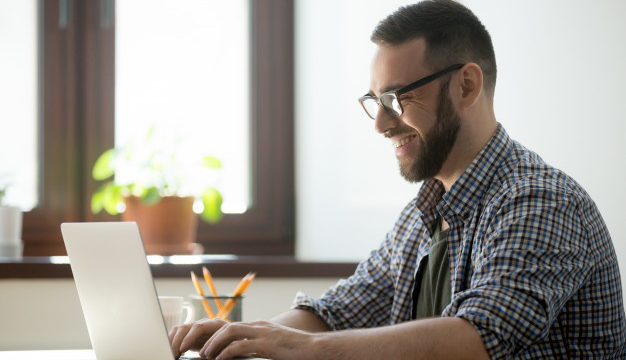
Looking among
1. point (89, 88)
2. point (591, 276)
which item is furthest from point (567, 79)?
point (89, 88)

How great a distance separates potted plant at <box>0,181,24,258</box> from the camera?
2.51 metres

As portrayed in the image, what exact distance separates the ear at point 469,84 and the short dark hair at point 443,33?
0.11 feet

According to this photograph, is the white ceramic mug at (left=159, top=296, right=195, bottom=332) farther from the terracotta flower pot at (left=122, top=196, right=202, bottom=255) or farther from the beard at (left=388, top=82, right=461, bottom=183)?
the terracotta flower pot at (left=122, top=196, right=202, bottom=255)

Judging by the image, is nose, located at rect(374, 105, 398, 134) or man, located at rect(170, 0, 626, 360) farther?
nose, located at rect(374, 105, 398, 134)

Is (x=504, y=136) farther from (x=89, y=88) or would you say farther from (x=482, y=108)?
(x=89, y=88)

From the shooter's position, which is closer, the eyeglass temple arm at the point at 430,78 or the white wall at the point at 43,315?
the eyeglass temple arm at the point at 430,78

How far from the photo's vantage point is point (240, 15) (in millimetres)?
2766

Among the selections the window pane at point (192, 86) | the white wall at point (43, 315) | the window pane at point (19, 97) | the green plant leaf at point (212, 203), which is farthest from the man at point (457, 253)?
the window pane at point (19, 97)

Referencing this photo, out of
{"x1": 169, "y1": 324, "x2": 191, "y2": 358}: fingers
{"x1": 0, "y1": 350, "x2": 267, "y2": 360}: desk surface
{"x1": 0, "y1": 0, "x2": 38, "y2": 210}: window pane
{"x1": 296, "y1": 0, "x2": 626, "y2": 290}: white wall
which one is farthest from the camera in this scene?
{"x1": 0, "y1": 0, "x2": 38, "y2": 210}: window pane

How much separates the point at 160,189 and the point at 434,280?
1238 mm

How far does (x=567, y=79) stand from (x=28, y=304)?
5.03ft

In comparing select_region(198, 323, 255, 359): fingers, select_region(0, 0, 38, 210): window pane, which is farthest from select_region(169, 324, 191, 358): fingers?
select_region(0, 0, 38, 210): window pane

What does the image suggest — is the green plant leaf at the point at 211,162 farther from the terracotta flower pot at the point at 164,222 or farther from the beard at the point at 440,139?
the beard at the point at 440,139

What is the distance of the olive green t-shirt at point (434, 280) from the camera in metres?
1.59
